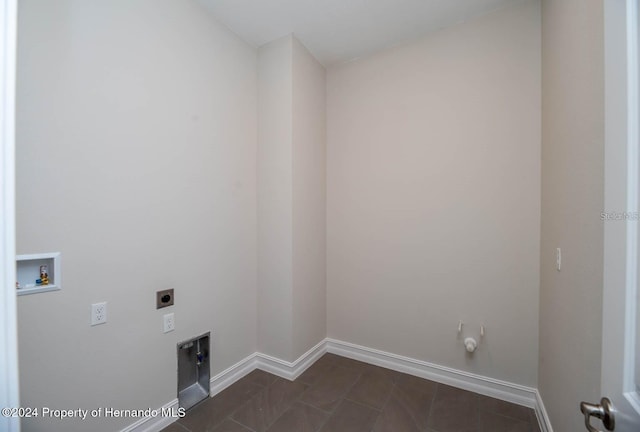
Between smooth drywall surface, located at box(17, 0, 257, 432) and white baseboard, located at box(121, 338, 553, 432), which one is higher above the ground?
smooth drywall surface, located at box(17, 0, 257, 432)

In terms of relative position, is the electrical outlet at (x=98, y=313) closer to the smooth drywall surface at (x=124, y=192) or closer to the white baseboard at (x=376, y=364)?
the smooth drywall surface at (x=124, y=192)

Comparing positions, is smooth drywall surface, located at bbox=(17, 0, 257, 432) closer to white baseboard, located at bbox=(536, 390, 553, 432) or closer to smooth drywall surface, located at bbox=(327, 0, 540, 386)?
smooth drywall surface, located at bbox=(327, 0, 540, 386)

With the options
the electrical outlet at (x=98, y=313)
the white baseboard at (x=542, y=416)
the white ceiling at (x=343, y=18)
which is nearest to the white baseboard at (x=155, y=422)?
the electrical outlet at (x=98, y=313)

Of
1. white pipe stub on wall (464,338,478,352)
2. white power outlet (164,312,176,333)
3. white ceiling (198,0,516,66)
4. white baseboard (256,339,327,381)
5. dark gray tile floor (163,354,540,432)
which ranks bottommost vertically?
dark gray tile floor (163,354,540,432)

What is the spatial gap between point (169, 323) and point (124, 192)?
87 centimetres

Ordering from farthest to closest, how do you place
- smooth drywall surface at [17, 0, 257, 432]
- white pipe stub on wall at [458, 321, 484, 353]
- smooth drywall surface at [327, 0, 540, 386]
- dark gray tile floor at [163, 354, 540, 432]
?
white pipe stub on wall at [458, 321, 484, 353] → smooth drywall surface at [327, 0, 540, 386] → dark gray tile floor at [163, 354, 540, 432] → smooth drywall surface at [17, 0, 257, 432]

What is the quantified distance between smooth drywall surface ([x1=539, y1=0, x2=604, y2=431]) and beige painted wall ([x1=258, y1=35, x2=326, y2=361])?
1.68 meters

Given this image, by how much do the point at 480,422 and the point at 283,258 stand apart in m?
1.74

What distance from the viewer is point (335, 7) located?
1.88 meters

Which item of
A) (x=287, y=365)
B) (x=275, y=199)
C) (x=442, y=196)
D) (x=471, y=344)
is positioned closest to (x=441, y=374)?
(x=471, y=344)

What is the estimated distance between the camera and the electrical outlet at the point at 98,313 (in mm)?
1340

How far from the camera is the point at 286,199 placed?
2.17 metres

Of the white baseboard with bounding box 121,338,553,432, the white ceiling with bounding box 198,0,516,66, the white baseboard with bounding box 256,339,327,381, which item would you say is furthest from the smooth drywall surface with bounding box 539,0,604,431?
the white baseboard with bounding box 256,339,327,381

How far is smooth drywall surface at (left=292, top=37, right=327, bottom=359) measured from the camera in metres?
2.21
